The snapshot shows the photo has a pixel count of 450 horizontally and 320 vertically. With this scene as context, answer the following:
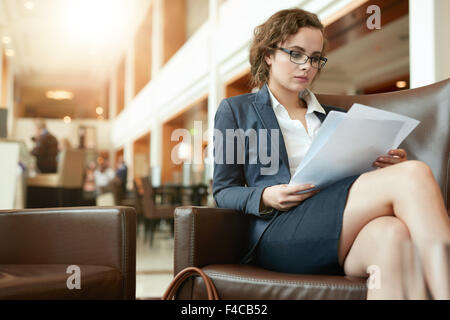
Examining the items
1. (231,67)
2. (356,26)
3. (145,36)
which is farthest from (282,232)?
(145,36)

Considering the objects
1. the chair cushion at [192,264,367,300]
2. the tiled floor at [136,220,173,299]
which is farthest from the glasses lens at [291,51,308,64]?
the tiled floor at [136,220,173,299]

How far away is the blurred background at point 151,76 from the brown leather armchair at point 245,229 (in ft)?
2.92

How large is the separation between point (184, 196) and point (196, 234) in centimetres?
573

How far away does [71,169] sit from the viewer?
5812mm

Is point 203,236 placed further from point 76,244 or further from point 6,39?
point 6,39

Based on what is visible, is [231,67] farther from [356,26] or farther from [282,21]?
[282,21]

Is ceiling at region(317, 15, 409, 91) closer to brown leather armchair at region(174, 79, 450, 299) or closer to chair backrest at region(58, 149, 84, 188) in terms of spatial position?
chair backrest at region(58, 149, 84, 188)

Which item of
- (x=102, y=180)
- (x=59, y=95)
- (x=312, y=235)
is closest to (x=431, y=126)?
(x=312, y=235)

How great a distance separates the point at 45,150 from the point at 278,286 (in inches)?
233

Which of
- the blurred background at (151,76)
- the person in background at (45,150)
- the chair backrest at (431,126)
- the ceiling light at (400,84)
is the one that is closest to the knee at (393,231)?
the chair backrest at (431,126)

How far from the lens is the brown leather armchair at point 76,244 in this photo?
1332 mm

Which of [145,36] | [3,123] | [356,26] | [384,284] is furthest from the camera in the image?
[145,36]

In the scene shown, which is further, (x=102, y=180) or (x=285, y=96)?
(x=102, y=180)

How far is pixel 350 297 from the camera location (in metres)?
1.00
